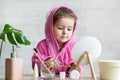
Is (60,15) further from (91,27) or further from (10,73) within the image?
(91,27)

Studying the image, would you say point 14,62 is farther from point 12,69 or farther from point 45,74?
point 45,74

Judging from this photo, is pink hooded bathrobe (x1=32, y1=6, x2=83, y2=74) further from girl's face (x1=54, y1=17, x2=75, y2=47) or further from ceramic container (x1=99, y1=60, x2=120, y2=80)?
ceramic container (x1=99, y1=60, x2=120, y2=80)

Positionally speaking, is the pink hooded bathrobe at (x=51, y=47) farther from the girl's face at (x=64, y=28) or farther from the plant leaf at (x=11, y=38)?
the plant leaf at (x=11, y=38)

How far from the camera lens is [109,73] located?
3.48 ft

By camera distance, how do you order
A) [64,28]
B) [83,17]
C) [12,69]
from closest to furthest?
[12,69], [64,28], [83,17]

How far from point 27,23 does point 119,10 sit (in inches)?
27.9

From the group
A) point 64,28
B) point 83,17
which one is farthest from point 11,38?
point 83,17

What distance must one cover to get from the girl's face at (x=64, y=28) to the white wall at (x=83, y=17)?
738 millimetres

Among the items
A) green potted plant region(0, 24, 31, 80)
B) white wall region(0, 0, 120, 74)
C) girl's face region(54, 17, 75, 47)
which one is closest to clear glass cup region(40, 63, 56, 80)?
green potted plant region(0, 24, 31, 80)

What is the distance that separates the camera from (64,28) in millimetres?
1365

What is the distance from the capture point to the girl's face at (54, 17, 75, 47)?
1356 millimetres

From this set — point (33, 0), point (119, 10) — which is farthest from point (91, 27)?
point (33, 0)

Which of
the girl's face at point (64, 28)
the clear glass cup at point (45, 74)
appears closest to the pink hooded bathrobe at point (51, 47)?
the girl's face at point (64, 28)

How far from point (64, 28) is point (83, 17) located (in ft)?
2.57
